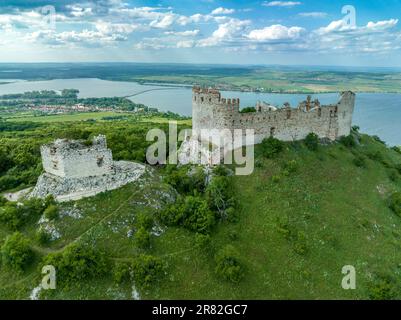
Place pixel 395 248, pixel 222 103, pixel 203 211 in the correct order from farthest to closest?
pixel 222 103 < pixel 395 248 < pixel 203 211

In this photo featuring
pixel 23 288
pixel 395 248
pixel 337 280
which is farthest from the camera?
pixel 395 248

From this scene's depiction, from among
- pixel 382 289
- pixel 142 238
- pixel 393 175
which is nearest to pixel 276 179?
pixel 382 289

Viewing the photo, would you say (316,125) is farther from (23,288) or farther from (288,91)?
(288,91)

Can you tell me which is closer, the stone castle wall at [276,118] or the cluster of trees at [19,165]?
the stone castle wall at [276,118]

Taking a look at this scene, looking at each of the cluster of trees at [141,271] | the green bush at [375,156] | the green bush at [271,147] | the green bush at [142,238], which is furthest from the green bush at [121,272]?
the green bush at [375,156]

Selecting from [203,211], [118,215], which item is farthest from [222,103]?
[118,215]

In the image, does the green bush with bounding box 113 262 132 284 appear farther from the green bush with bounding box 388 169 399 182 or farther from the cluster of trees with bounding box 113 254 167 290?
the green bush with bounding box 388 169 399 182

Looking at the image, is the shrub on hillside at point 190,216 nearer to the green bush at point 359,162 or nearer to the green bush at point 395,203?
the green bush at point 395,203
